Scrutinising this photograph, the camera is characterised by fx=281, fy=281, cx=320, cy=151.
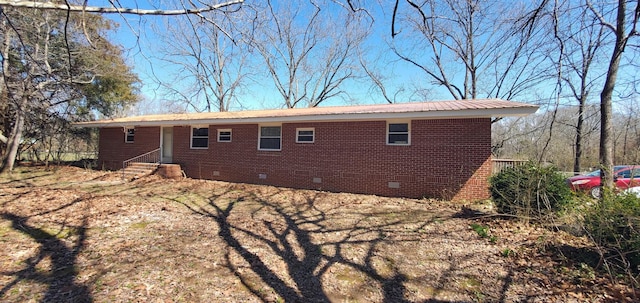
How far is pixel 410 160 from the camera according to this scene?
9.02 m

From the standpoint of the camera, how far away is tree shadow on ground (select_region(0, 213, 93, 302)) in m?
3.13

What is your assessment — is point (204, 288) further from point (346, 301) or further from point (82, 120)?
point (82, 120)

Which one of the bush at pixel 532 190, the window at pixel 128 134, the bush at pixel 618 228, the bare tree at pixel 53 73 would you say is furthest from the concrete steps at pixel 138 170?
the bush at pixel 618 228

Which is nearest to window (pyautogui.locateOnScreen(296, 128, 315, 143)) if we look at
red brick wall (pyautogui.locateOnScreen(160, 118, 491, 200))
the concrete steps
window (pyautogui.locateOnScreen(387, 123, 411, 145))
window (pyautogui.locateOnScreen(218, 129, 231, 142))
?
red brick wall (pyautogui.locateOnScreen(160, 118, 491, 200))

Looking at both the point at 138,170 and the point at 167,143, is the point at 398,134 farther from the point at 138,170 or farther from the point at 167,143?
the point at 167,143

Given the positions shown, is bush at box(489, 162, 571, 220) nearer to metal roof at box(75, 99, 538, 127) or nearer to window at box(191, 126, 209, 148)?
metal roof at box(75, 99, 538, 127)

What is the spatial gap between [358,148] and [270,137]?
12.2 feet

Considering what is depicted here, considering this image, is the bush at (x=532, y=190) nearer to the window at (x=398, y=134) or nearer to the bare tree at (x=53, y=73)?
the window at (x=398, y=134)

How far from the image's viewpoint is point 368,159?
951cm

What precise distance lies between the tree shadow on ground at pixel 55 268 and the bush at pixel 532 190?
22.3ft

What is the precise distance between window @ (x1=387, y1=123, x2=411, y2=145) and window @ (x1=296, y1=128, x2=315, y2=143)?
280 cm

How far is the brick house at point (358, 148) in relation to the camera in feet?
27.3

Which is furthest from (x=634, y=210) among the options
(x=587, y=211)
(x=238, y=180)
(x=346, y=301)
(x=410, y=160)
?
(x=238, y=180)

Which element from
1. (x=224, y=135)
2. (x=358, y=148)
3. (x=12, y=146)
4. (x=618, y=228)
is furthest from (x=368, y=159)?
(x=12, y=146)
